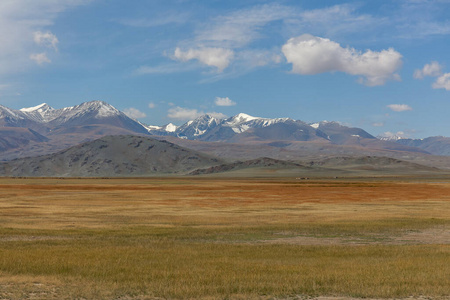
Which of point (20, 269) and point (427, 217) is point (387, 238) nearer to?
point (427, 217)

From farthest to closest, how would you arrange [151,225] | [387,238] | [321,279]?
[151,225] < [387,238] < [321,279]

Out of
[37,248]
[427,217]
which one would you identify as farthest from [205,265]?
[427,217]

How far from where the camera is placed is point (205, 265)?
2428 cm

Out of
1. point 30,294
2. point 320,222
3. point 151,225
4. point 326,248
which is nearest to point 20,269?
point 30,294

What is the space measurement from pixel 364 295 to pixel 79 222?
35717 millimetres

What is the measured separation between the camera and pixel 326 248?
102ft

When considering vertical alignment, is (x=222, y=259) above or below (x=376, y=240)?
above

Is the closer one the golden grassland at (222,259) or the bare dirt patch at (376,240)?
the golden grassland at (222,259)

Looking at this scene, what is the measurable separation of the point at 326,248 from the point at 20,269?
689 inches

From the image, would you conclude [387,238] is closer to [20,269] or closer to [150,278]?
[150,278]

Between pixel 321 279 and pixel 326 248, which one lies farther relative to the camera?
pixel 326 248

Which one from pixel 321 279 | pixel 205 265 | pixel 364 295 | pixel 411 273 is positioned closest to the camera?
pixel 364 295

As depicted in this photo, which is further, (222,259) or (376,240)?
(376,240)

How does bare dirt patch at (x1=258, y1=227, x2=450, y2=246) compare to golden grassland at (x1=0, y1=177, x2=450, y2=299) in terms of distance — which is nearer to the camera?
golden grassland at (x1=0, y1=177, x2=450, y2=299)
